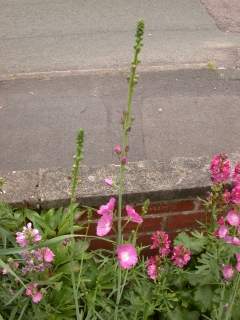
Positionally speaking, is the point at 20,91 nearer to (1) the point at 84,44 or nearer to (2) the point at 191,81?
(1) the point at 84,44

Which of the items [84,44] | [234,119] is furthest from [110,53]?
[234,119]

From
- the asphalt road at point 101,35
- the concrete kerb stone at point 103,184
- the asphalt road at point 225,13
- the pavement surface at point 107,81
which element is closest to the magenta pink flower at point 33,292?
the concrete kerb stone at point 103,184

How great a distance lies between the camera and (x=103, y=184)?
7.56 ft

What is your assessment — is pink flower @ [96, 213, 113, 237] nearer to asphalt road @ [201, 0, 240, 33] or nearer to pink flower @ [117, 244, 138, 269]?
pink flower @ [117, 244, 138, 269]

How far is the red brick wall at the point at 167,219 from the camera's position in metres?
2.35

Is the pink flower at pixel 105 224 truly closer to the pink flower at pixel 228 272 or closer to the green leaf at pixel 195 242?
the pink flower at pixel 228 272

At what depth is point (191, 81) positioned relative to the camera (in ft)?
18.7

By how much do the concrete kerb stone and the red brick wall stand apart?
49 mm

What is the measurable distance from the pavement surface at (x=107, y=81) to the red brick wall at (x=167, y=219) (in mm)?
1734

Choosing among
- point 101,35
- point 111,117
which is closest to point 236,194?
point 111,117

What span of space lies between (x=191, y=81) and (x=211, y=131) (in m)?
1.21

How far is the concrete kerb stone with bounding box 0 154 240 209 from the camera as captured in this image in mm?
2242

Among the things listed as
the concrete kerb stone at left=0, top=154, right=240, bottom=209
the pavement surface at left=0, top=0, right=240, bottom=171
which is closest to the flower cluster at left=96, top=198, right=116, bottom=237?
the concrete kerb stone at left=0, top=154, right=240, bottom=209

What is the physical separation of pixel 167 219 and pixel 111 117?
8.61 ft
